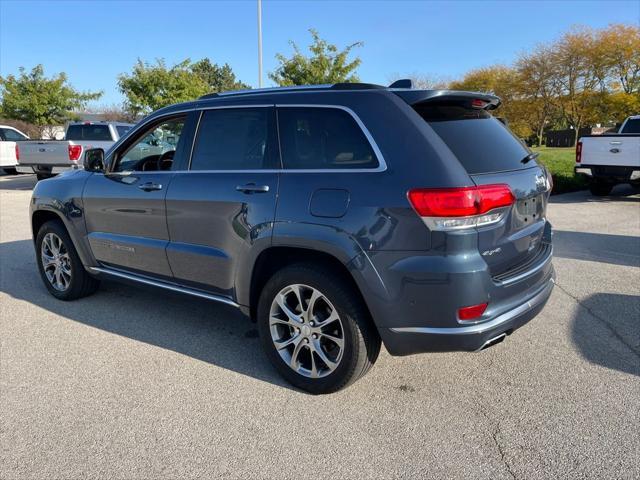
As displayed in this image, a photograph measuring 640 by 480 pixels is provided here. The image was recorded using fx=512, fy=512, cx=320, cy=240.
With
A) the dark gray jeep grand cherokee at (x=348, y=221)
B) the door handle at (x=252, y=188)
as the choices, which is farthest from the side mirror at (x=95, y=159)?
the door handle at (x=252, y=188)

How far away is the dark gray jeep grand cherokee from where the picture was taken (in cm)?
269

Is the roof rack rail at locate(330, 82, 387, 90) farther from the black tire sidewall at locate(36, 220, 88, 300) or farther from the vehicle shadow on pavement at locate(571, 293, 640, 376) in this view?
the black tire sidewall at locate(36, 220, 88, 300)

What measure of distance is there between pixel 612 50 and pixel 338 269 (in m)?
39.4

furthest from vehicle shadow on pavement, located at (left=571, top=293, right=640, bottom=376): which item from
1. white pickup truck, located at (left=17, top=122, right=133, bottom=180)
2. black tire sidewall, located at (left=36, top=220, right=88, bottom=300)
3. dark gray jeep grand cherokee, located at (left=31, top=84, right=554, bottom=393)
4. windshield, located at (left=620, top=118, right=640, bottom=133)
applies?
white pickup truck, located at (left=17, top=122, right=133, bottom=180)

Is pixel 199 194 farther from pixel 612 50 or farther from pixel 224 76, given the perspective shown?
pixel 224 76

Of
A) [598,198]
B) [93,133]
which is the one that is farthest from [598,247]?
[93,133]

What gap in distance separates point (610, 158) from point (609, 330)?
27.3 ft

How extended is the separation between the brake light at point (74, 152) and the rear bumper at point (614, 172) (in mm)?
12949

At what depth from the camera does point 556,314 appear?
4.48 metres

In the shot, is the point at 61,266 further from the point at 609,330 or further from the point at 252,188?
the point at 609,330

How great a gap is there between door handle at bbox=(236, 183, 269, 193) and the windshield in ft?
41.3

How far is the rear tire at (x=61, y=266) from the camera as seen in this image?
4898 millimetres

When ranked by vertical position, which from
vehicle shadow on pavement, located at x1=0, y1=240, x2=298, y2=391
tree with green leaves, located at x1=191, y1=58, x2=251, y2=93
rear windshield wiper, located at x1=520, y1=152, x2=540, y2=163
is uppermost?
tree with green leaves, located at x1=191, y1=58, x2=251, y2=93

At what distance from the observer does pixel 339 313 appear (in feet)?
9.81
